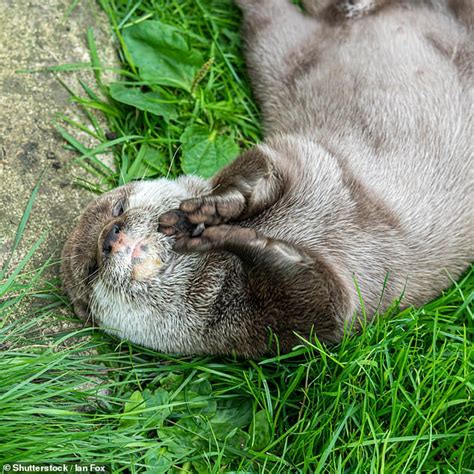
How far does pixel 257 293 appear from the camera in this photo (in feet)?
8.54

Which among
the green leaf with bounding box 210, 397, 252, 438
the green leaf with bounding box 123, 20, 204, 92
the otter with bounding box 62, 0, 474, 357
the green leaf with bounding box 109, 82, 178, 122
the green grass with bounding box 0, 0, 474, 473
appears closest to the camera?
the green grass with bounding box 0, 0, 474, 473

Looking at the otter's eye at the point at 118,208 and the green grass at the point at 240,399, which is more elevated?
the otter's eye at the point at 118,208

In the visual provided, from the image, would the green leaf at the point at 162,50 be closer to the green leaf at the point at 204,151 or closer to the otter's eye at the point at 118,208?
the green leaf at the point at 204,151

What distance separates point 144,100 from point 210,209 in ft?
3.09

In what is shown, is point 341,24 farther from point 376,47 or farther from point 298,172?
point 298,172

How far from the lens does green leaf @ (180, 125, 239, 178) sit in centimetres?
329

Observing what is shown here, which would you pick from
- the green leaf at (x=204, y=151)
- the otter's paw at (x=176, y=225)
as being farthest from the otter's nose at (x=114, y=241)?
the green leaf at (x=204, y=151)

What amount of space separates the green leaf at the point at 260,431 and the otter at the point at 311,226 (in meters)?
0.25

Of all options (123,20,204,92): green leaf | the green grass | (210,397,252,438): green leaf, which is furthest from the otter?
(123,20,204,92): green leaf

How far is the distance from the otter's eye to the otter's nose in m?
0.17

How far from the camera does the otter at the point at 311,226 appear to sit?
260cm

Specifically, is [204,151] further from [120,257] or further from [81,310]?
[81,310]

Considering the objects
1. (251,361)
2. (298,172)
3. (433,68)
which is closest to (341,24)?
(433,68)

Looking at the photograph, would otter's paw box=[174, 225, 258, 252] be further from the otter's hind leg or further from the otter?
the otter's hind leg
